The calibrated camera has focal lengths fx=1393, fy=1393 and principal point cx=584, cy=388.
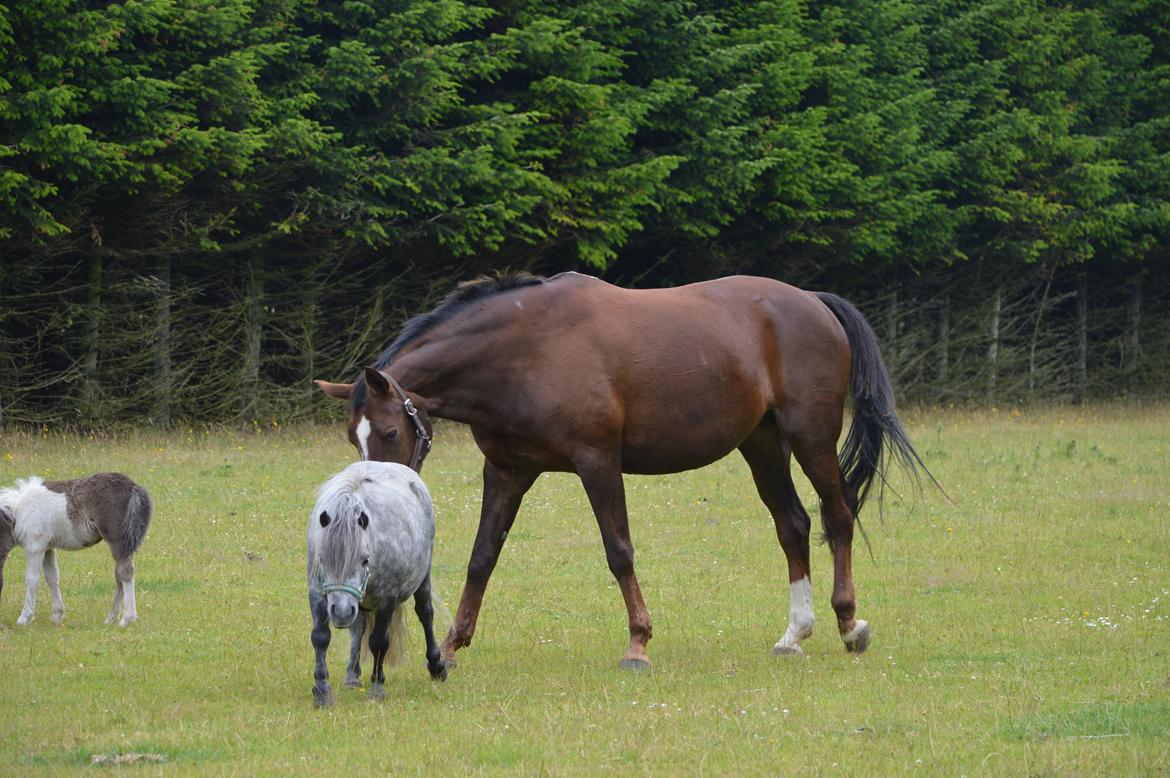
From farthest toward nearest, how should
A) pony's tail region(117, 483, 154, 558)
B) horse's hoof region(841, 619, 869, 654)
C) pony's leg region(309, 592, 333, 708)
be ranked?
pony's tail region(117, 483, 154, 558) → horse's hoof region(841, 619, 869, 654) → pony's leg region(309, 592, 333, 708)

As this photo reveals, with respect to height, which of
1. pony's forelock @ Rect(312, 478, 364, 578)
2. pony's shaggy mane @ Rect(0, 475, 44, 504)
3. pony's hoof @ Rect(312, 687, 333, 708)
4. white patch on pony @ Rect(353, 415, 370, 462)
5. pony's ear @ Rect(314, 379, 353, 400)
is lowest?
pony's hoof @ Rect(312, 687, 333, 708)

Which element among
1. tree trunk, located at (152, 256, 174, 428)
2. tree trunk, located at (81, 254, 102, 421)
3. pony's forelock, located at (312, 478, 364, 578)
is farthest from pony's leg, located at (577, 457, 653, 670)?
tree trunk, located at (152, 256, 174, 428)

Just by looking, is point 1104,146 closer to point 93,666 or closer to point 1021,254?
point 1021,254

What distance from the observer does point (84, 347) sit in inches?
763

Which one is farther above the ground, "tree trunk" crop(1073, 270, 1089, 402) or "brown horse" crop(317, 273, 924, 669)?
"tree trunk" crop(1073, 270, 1089, 402)

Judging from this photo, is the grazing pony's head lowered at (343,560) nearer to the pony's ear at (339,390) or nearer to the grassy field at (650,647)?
the grassy field at (650,647)

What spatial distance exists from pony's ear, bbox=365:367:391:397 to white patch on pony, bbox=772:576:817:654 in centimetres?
308

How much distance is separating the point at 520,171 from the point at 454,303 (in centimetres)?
1285

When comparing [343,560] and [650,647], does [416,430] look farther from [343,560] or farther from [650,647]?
[650,647]

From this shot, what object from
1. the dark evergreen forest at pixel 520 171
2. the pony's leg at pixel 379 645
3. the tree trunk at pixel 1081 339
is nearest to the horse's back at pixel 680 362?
the pony's leg at pixel 379 645

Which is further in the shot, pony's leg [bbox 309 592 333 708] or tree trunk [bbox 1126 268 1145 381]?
tree trunk [bbox 1126 268 1145 381]

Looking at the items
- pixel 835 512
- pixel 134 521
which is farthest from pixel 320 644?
pixel 835 512

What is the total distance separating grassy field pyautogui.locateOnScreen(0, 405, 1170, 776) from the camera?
6398 mm

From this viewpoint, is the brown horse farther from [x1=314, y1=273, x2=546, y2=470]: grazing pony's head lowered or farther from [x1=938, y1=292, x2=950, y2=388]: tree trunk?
[x1=938, y1=292, x2=950, y2=388]: tree trunk
